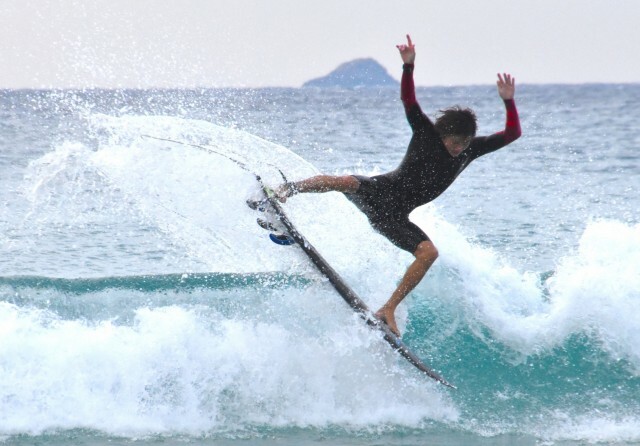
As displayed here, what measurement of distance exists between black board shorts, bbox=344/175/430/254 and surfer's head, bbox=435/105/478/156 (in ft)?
2.04

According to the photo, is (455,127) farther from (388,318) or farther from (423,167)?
(388,318)

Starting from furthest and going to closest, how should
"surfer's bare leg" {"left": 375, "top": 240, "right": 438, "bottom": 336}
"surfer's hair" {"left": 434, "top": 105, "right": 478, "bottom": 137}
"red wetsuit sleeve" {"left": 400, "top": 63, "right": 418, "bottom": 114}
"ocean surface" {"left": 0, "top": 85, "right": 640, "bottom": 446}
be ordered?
"ocean surface" {"left": 0, "top": 85, "right": 640, "bottom": 446} < "surfer's bare leg" {"left": 375, "top": 240, "right": 438, "bottom": 336} < "surfer's hair" {"left": 434, "top": 105, "right": 478, "bottom": 137} < "red wetsuit sleeve" {"left": 400, "top": 63, "right": 418, "bottom": 114}

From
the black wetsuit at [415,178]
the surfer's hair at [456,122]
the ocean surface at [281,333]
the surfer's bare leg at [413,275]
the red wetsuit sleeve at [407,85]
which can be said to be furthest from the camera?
the ocean surface at [281,333]

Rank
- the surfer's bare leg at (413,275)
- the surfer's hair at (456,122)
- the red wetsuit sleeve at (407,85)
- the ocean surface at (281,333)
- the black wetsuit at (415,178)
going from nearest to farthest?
the red wetsuit sleeve at (407,85), the surfer's hair at (456,122), the black wetsuit at (415,178), the surfer's bare leg at (413,275), the ocean surface at (281,333)

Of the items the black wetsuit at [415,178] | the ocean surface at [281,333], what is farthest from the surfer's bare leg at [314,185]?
the ocean surface at [281,333]

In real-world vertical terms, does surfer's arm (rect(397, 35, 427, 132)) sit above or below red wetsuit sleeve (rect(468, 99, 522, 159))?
above

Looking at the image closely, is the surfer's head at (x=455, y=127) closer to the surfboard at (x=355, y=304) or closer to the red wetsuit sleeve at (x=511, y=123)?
the red wetsuit sleeve at (x=511, y=123)

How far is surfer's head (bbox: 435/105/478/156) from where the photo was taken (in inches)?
267

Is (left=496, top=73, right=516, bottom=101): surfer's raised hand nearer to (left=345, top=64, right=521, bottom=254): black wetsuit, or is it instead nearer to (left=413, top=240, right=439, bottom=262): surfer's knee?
(left=345, top=64, right=521, bottom=254): black wetsuit

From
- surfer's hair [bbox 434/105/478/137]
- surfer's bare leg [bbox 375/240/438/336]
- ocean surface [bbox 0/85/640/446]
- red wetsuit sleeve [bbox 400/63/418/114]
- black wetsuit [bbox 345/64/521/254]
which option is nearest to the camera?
red wetsuit sleeve [bbox 400/63/418/114]

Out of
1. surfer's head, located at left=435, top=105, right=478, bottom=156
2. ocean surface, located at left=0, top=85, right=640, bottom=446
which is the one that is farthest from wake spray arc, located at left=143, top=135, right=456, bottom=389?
surfer's head, located at left=435, top=105, right=478, bottom=156

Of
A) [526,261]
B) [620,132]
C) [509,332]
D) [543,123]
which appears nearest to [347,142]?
[620,132]

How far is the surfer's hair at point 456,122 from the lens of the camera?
6789 mm

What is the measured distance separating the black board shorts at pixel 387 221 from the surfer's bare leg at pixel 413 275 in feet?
0.26
